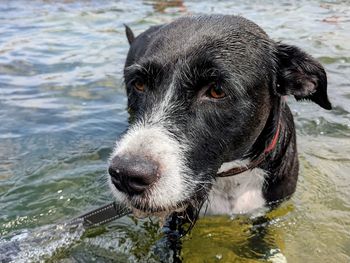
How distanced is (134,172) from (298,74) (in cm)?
181

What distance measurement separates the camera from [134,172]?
2.89 meters

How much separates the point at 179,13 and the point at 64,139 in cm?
868

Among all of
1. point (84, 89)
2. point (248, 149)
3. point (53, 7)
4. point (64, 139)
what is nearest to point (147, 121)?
point (248, 149)

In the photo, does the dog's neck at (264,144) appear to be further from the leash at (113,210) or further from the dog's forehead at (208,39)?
the dog's forehead at (208,39)

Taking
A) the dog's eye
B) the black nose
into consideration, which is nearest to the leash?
the dog's eye

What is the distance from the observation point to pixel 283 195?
14.6ft

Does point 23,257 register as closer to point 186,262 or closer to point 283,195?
point 186,262

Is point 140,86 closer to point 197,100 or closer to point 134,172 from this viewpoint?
point 197,100

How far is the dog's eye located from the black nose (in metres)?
0.75

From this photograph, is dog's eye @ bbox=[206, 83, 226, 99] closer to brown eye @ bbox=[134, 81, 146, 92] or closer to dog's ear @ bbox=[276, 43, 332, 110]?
brown eye @ bbox=[134, 81, 146, 92]

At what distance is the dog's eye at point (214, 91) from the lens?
342 centimetres

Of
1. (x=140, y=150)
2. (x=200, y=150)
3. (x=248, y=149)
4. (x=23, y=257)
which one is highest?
(x=140, y=150)

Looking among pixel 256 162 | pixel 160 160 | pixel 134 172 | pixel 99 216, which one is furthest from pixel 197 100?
pixel 99 216

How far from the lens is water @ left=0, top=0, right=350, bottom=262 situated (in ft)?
13.9
